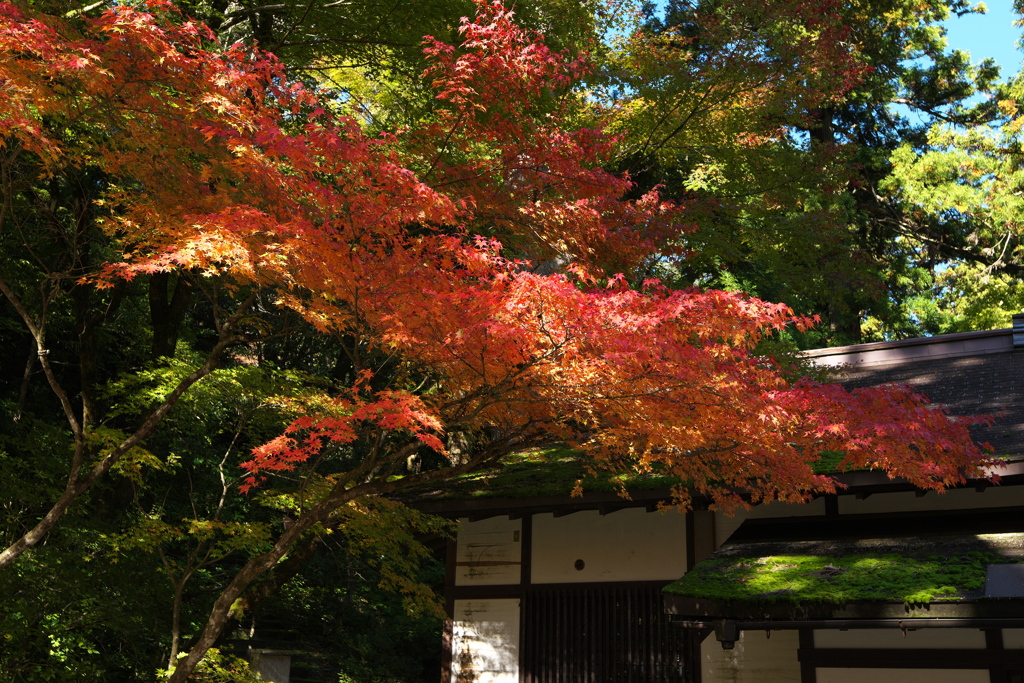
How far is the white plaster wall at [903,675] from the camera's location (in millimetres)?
6496

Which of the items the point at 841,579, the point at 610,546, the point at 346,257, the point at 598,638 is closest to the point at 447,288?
the point at 346,257

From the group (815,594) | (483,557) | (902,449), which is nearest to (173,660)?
(483,557)

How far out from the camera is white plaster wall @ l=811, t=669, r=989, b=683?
650 cm

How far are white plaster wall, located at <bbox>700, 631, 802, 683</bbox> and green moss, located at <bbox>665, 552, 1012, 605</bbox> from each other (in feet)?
3.39

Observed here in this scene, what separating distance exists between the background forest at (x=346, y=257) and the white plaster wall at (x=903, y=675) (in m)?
1.62

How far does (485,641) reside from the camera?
29.4 ft

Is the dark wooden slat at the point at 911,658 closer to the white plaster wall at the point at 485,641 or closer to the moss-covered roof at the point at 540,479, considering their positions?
the moss-covered roof at the point at 540,479

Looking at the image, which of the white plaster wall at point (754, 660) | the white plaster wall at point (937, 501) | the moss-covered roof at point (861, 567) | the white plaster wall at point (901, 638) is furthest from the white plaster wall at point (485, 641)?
the white plaster wall at point (937, 501)

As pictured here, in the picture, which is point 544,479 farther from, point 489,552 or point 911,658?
point 911,658

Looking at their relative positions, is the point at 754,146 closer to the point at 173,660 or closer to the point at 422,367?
the point at 422,367

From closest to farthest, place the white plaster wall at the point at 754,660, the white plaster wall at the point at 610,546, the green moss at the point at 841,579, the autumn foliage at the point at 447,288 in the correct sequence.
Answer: the green moss at the point at 841,579 → the autumn foliage at the point at 447,288 → the white plaster wall at the point at 754,660 → the white plaster wall at the point at 610,546

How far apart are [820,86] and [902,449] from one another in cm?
863

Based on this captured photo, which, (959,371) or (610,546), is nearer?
(610,546)

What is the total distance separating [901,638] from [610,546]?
281 centimetres
